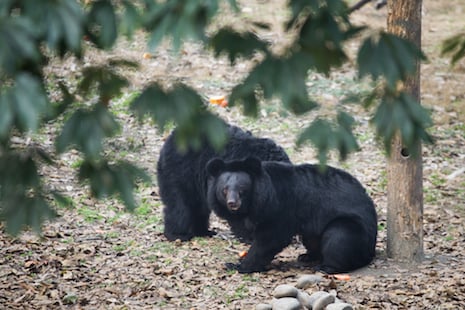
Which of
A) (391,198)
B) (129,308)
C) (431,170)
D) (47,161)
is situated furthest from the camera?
(431,170)

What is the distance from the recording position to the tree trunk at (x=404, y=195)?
23.0 ft

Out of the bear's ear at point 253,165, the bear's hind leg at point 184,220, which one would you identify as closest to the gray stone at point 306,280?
the bear's ear at point 253,165

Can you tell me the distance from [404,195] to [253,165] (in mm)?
1500

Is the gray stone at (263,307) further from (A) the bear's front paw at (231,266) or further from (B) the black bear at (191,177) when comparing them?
(B) the black bear at (191,177)

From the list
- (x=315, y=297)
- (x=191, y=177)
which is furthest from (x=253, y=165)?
(x=315, y=297)

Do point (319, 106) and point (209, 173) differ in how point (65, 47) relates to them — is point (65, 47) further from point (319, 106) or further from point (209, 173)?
point (209, 173)

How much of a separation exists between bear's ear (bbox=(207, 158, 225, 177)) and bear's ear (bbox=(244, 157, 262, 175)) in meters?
0.26

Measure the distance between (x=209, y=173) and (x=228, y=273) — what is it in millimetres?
1051

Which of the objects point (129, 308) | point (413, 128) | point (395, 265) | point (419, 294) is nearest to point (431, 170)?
point (395, 265)

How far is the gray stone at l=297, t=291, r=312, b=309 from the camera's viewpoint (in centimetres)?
637

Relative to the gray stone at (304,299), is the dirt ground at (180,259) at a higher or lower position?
higher

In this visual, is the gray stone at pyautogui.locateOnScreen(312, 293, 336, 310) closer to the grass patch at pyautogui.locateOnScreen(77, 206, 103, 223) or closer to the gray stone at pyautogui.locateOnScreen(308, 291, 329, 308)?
the gray stone at pyautogui.locateOnScreen(308, 291, 329, 308)

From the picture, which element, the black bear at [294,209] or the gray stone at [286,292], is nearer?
the gray stone at [286,292]

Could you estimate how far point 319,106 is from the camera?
9.32 ft
